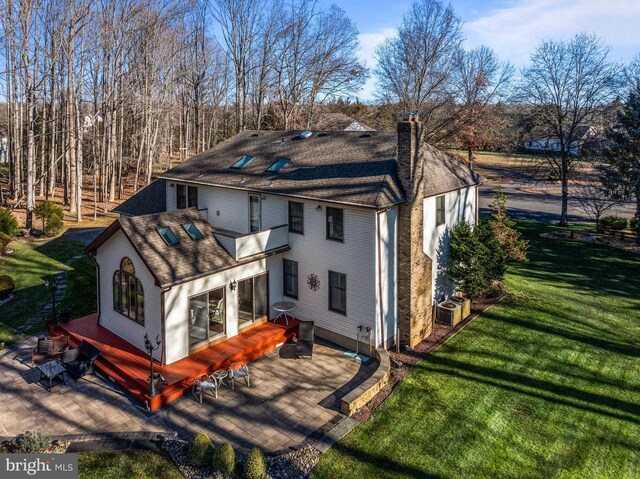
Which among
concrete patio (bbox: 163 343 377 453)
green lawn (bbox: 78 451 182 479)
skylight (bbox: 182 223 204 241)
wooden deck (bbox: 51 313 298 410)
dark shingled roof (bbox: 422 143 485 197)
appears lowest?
green lawn (bbox: 78 451 182 479)

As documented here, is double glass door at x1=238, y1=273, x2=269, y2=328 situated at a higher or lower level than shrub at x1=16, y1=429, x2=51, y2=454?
higher

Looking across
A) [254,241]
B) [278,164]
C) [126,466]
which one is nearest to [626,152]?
[278,164]

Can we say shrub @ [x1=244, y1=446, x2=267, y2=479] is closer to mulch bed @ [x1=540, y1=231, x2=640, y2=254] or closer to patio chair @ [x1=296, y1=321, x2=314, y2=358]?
patio chair @ [x1=296, y1=321, x2=314, y2=358]

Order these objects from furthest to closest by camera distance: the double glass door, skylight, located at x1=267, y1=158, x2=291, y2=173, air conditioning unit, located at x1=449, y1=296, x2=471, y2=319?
1. skylight, located at x1=267, y1=158, x2=291, y2=173
2. air conditioning unit, located at x1=449, y1=296, x2=471, y2=319
3. the double glass door

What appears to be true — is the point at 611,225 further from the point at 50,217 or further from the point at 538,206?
the point at 50,217

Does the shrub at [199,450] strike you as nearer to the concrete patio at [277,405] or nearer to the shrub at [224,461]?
the shrub at [224,461]

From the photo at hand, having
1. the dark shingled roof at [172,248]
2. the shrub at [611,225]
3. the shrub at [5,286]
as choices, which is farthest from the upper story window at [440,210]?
the shrub at [611,225]

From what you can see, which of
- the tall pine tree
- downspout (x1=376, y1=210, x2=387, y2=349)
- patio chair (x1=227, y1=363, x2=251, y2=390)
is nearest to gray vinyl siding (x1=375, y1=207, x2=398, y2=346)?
downspout (x1=376, y1=210, x2=387, y2=349)
